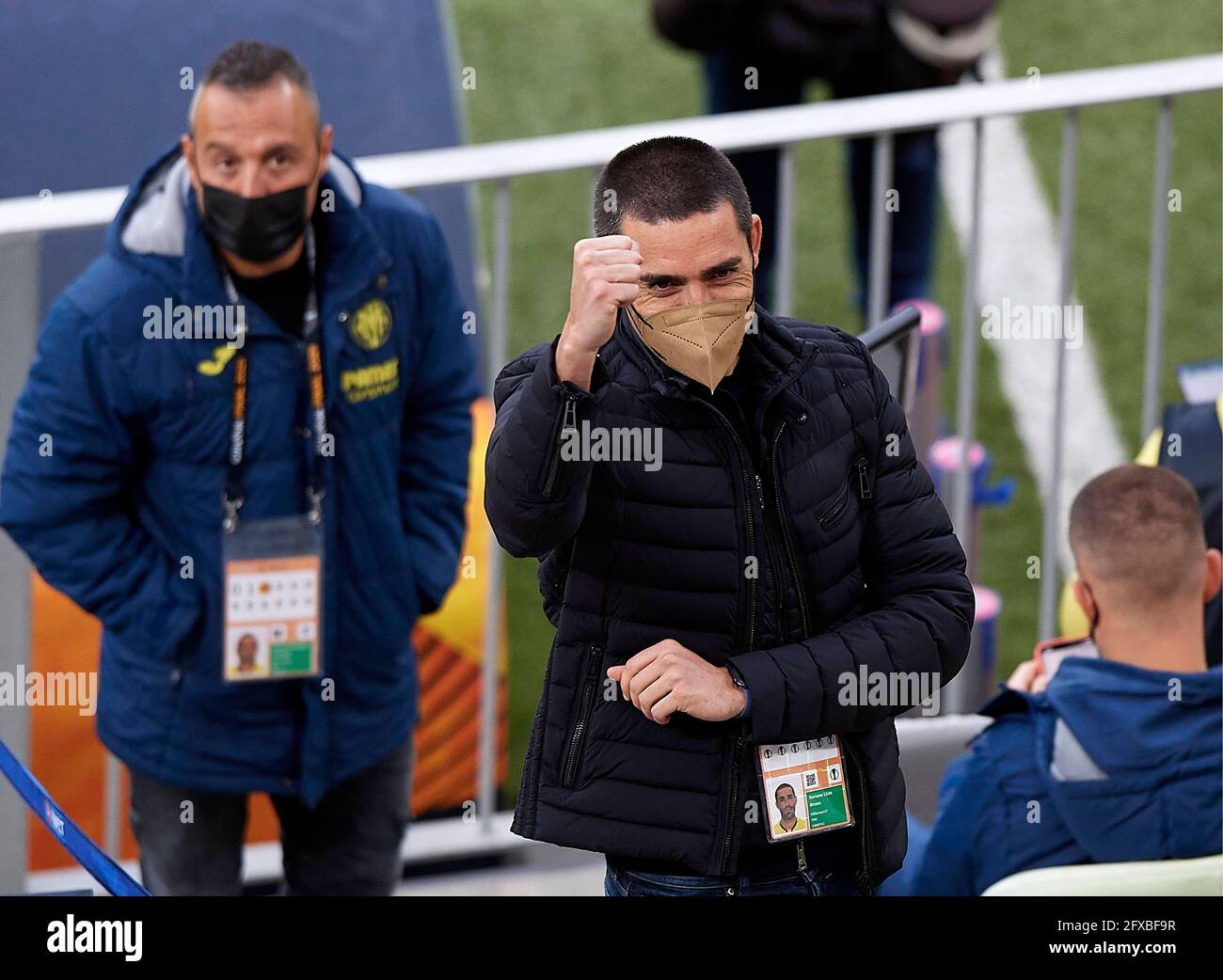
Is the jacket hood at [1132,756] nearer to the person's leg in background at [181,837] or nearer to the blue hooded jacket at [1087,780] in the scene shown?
the blue hooded jacket at [1087,780]

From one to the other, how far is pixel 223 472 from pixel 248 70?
0.65 metres

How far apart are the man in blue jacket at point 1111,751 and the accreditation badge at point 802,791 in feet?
1.99

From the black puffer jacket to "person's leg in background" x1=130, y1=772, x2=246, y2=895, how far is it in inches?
48.1

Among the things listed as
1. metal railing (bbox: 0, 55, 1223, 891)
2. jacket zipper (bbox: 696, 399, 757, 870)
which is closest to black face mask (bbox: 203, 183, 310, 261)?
metal railing (bbox: 0, 55, 1223, 891)

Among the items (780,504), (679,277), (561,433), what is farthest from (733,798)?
(679,277)

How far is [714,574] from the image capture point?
2.16 m

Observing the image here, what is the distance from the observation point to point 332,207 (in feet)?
10.5

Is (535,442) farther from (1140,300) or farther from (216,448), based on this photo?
(1140,300)

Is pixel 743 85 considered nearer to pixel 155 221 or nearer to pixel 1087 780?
pixel 155 221

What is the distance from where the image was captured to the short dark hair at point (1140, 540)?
2.84 metres

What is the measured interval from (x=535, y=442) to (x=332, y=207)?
133 cm

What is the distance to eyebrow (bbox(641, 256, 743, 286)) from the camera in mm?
2076

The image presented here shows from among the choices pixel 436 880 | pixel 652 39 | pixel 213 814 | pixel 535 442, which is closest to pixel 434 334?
pixel 213 814

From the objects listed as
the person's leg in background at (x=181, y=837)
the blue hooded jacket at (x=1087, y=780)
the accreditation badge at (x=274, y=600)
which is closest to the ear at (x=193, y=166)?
the accreditation badge at (x=274, y=600)
